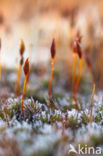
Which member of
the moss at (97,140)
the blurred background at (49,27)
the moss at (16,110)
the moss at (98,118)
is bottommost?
the moss at (97,140)

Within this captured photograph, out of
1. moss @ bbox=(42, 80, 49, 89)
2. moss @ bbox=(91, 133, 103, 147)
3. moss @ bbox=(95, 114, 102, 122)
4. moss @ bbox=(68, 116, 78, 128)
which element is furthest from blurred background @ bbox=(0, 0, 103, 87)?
moss @ bbox=(91, 133, 103, 147)

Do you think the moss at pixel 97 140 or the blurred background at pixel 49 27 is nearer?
the moss at pixel 97 140

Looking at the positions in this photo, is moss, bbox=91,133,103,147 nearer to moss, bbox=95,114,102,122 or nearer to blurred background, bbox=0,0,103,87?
moss, bbox=95,114,102,122

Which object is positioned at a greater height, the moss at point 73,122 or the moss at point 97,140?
the moss at point 73,122

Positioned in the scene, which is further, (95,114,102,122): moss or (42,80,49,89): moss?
(42,80,49,89): moss

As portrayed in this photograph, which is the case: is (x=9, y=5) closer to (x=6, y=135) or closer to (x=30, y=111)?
(x=30, y=111)

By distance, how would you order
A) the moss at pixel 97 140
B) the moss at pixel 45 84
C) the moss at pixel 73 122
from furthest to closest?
the moss at pixel 45 84 < the moss at pixel 73 122 < the moss at pixel 97 140

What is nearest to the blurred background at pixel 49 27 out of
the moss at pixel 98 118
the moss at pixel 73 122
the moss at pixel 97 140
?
the moss at pixel 98 118

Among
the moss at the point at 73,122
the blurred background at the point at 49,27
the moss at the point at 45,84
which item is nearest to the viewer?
the moss at the point at 73,122

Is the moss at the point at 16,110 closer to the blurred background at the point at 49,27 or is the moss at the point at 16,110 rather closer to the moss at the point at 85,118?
the moss at the point at 85,118
